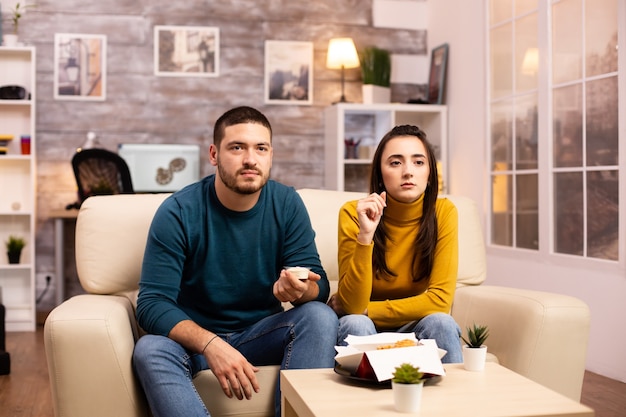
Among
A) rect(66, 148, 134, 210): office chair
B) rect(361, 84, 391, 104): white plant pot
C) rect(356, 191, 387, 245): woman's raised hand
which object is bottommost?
rect(356, 191, 387, 245): woman's raised hand

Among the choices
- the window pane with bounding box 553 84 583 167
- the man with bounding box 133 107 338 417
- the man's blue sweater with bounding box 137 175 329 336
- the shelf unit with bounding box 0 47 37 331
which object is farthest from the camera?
the shelf unit with bounding box 0 47 37 331

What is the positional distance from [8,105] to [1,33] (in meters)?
0.51

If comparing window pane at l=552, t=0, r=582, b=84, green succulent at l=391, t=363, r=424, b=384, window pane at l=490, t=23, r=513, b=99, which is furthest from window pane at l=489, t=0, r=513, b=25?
green succulent at l=391, t=363, r=424, b=384

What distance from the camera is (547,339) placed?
2.27 m

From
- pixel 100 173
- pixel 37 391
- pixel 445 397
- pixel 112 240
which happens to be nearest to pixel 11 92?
pixel 100 173

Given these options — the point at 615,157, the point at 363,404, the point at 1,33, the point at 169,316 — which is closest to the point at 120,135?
the point at 1,33

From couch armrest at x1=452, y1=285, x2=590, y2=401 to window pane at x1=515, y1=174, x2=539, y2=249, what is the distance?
7.20 ft

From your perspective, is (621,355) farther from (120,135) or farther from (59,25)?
(59,25)

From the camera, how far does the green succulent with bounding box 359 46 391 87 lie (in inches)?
233

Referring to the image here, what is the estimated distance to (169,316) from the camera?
2129mm

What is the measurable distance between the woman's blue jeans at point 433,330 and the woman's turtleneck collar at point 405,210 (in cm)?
36

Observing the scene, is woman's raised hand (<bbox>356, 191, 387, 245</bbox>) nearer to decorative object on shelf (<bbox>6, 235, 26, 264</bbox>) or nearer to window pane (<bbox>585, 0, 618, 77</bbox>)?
window pane (<bbox>585, 0, 618, 77</bbox>)

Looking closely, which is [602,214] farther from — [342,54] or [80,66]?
[80,66]

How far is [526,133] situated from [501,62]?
0.58m
